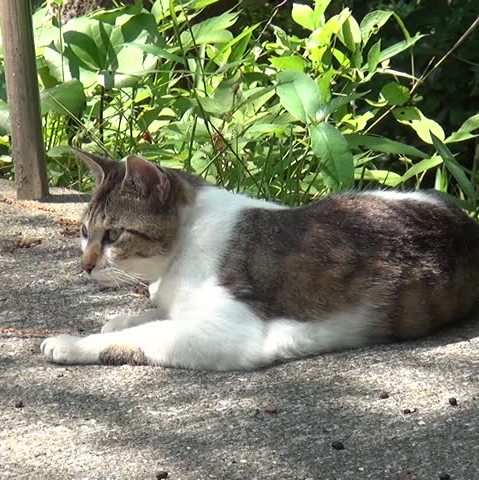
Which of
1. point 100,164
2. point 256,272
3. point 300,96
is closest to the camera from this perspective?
point 256,272

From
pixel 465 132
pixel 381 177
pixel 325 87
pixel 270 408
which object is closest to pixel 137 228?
pixel 270 408

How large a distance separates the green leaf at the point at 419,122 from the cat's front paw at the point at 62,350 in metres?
2.65

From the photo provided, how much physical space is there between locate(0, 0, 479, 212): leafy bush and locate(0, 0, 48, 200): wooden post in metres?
0.30

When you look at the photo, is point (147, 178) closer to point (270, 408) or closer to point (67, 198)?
point (270, 408)

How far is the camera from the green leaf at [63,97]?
602 cm

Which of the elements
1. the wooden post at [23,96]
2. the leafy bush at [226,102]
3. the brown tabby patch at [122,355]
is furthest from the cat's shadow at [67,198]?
the brown tabby patch at [122,355]

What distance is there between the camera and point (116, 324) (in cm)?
404

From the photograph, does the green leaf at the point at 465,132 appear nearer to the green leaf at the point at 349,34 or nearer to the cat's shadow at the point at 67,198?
the green leaf at the point at 349,34

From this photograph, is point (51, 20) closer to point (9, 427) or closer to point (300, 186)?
point (300, 186)

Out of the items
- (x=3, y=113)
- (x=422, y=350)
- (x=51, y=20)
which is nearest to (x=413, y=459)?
(x=422, y=350)

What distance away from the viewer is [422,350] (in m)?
3.79

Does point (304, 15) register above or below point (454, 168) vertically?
above

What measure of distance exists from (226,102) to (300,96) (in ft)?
1.76

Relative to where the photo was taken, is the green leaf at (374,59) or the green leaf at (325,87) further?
the green leaf at (374,59)
